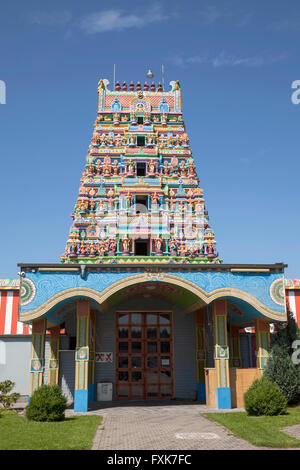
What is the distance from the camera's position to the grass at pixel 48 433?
32.1 ft

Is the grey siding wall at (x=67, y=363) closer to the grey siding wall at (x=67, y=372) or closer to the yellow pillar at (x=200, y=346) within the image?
the grey siding wall at (x=67, y=372)

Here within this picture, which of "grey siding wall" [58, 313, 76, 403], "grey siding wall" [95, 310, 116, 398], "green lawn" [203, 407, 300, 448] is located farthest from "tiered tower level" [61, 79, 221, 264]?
"green lawn" [203, 407, 300, 448]

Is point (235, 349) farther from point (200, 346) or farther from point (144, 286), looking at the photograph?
point (144, 286)

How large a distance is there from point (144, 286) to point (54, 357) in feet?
19.1

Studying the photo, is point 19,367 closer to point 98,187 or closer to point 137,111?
point 98,187

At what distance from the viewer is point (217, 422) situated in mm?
13031

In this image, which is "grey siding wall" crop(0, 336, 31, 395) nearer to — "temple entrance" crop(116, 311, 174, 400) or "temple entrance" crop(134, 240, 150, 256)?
"temple entrance" crop(116, 311, 174, 400)

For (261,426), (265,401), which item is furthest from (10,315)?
(261,426)

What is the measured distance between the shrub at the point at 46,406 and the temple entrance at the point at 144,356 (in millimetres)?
6486

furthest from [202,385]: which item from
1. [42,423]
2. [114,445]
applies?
[114,445]

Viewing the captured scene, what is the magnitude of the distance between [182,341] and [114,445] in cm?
1055

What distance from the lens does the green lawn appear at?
10.1m

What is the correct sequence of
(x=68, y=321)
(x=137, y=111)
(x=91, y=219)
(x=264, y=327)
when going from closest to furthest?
(x=264, y=327) → (x=68, y=321) → (x=91, y=219) → (x=137, y=111)

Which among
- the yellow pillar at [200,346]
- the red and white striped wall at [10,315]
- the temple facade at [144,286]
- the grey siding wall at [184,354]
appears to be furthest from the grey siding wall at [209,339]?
the red and white striped wall at [10,315]
